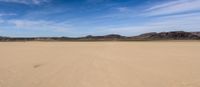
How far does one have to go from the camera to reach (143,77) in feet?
15.2

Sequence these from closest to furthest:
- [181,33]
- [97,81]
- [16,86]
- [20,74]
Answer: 1. [16,86]
2. [97,81]
3. [20,74]
4. [181,33]

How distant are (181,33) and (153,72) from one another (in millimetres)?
62986

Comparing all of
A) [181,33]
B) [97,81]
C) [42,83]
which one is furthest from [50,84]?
[181,33]

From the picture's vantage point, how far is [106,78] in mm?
4566

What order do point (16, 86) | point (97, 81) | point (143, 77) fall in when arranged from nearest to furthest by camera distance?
point (16, 86)
point (97, 81)
point (143, 77)

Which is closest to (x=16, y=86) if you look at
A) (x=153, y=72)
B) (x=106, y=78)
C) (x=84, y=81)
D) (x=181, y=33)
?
(x=84, y=81)

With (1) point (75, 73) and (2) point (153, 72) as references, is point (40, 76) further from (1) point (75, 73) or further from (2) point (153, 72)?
(2) point (153, 72)

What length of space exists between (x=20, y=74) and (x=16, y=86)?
1.15 m

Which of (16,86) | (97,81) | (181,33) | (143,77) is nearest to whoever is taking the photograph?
(16,86)

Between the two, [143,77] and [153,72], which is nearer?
[143,77]

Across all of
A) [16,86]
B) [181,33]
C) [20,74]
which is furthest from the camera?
[181,33]

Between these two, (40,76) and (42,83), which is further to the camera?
(40,76)

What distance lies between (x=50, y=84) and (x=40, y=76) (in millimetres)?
851

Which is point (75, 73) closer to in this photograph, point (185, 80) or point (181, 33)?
point (185, 80)
